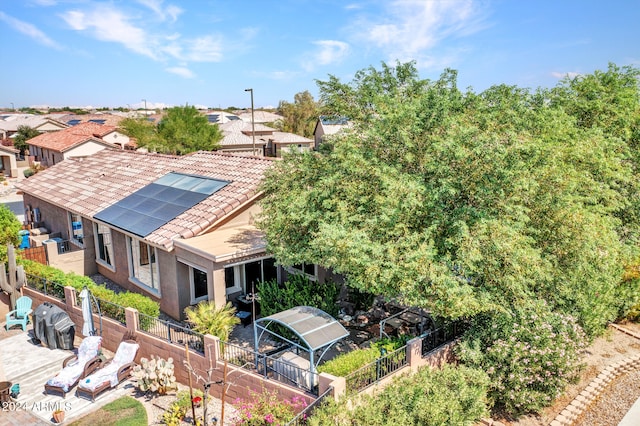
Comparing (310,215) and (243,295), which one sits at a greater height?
(310,215)

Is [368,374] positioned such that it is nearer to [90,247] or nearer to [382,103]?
[382,103]

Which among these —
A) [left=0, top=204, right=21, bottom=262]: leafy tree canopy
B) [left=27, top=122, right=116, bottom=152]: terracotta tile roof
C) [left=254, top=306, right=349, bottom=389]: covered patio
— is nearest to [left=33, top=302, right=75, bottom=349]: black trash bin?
[left=0, top=204, right=21, bottom=262]: leafy tree canopy

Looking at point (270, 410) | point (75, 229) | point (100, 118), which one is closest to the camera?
point (270, 410)

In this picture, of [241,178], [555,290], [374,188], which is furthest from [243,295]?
[555,290]

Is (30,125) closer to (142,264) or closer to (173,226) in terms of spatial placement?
(142,264)

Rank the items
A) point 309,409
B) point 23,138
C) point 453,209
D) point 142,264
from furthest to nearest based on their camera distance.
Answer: point 23,138 < point 142,264 < point 453,209 < point 309,409

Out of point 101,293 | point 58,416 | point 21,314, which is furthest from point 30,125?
point 58,416

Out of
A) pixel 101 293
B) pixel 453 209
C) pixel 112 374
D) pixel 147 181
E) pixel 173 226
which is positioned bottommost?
pixel 112 374
